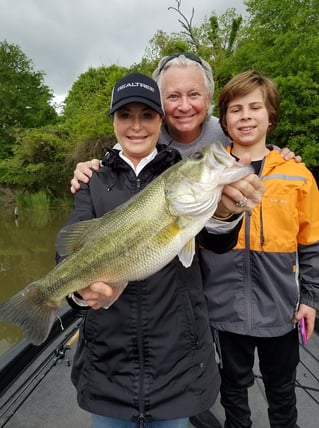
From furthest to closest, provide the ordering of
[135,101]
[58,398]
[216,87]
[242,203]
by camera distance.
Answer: [216,87] < [58,398] < [135,101] < [242,203]

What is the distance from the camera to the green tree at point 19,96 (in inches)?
1364

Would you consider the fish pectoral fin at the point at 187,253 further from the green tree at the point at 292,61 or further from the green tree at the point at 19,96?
the green tree at the point at 19,96

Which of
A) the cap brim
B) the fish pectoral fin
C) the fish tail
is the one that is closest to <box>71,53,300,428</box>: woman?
the cap brim

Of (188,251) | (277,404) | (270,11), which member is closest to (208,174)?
(188,251)

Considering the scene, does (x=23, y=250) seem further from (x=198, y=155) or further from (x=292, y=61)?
(x=292, y=61)

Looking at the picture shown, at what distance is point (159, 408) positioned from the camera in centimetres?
165

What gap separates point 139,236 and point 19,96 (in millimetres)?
38625

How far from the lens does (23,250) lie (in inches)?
498

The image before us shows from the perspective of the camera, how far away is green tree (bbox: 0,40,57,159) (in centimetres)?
3466

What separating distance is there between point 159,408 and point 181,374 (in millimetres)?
183

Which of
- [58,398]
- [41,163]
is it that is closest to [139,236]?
[58,398]

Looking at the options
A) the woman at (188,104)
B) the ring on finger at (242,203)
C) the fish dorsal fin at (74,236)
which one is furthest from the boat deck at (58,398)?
the ring on finger at (242,203)

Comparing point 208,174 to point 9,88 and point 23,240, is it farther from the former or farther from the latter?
point 9,88

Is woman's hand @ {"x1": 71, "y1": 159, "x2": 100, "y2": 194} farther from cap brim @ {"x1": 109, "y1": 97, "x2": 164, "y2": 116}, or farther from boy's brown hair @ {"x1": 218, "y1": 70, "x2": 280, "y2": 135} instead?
boy's brown hair @ {"x1": 218, "y1": 70, "x2": 280, "y2": 135}
